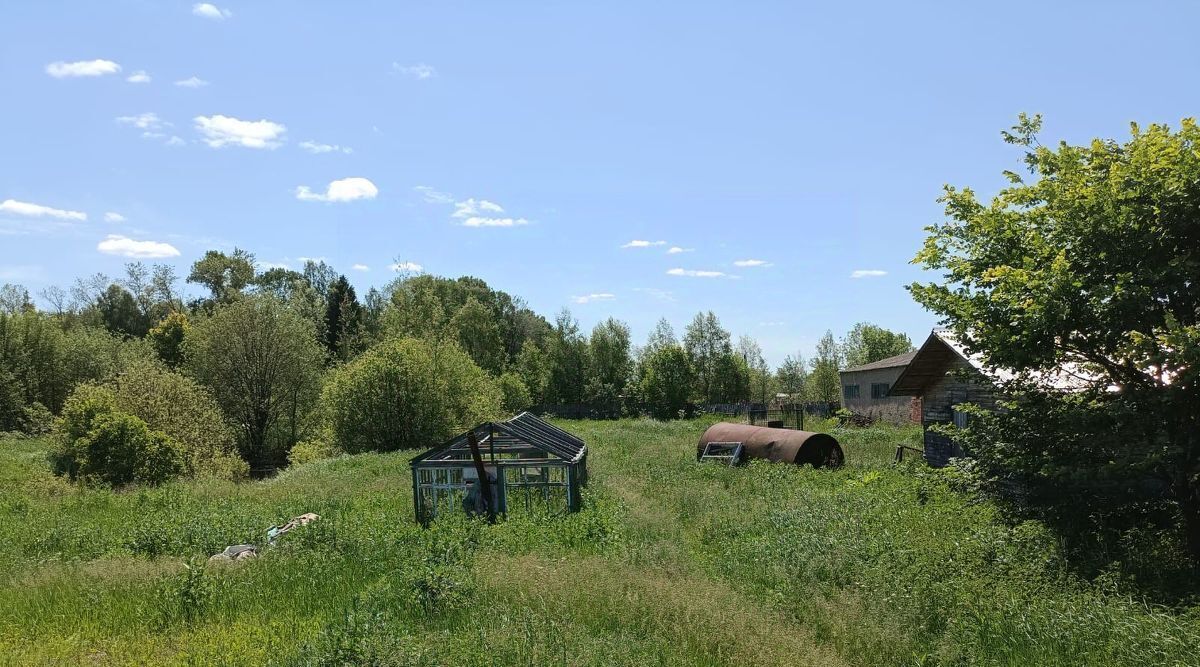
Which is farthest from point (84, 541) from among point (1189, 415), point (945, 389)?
point (945, 389)

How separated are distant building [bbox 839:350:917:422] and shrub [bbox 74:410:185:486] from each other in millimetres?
35309

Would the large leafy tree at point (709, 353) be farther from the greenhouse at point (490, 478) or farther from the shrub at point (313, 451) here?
the greenhouse at point (490, 478)

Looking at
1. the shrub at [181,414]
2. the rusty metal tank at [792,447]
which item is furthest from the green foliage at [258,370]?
the rusty metal tank at [792,447]

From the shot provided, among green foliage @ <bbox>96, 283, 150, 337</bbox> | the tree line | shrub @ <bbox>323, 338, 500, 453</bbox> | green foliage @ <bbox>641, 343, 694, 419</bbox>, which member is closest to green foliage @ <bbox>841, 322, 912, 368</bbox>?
the tree line

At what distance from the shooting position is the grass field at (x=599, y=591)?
7.59 meters

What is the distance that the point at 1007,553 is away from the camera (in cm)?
1033

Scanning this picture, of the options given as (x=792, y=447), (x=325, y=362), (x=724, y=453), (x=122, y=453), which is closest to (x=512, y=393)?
(x=325, y=362)

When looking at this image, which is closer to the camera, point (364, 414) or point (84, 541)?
point (84, 541)

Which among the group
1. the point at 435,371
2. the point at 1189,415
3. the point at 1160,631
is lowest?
the point at 1160,631

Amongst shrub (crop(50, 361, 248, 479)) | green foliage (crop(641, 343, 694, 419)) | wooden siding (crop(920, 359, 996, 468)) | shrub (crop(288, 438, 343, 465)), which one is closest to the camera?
wooden siding (crop(920, 359, 996, 468))

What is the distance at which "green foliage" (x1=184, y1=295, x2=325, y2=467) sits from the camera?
128 feet

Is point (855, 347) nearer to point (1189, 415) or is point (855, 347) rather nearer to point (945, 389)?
point (945, 389)

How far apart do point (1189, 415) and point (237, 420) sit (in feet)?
137

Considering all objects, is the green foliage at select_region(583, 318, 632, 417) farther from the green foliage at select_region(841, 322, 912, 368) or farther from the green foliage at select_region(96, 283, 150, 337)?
the green foliage at select_region(96, 283, 150, 337)
